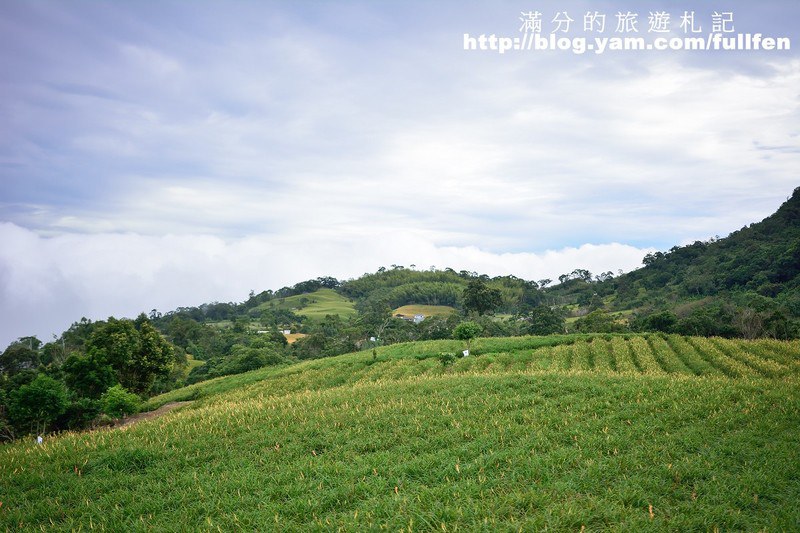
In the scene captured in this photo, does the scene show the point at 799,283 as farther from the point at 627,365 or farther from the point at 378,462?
the point at 378,462

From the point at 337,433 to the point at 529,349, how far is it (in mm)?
21590

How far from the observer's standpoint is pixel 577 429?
8.20 m

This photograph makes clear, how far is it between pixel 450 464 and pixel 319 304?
414 ft

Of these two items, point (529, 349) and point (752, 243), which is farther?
point (752, 243)

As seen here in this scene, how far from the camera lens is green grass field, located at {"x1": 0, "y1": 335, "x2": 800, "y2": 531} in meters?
5.55

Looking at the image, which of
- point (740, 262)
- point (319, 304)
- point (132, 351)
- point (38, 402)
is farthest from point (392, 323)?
point (319, 304)

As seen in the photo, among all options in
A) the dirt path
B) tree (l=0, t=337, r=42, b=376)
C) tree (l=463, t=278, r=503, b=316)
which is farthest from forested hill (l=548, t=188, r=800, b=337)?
tree (l=0, t=337, r=42, b=376)

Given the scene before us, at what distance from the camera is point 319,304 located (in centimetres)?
13025

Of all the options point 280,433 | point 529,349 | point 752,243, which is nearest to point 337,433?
point 280,433

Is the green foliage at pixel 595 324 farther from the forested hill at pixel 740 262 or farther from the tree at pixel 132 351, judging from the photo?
the tree at pixel 132 351

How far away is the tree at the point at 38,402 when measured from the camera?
598 inches

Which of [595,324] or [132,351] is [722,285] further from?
[132,351]

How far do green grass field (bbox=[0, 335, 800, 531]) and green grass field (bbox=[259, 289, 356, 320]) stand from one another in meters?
95.9

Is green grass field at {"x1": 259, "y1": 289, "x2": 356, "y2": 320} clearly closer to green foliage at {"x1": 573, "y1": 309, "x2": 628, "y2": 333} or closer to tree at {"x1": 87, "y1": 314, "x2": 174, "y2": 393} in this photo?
green foliage at {"x1": 573, "y1": 309, "x2": 628, "y2": 333}
